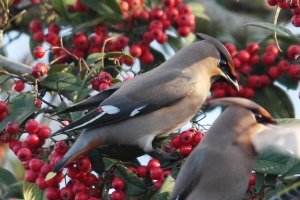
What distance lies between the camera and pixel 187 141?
4227 mm

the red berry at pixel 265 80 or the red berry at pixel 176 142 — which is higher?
the red berry at pixel 176 142

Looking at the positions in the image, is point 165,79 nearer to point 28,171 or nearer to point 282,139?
point 28,171

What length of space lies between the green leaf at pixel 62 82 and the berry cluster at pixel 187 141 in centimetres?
72

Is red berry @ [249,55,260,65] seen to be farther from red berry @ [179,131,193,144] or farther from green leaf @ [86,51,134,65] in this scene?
red berry @ [179,131,193,144]

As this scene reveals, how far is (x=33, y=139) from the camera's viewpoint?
445cm

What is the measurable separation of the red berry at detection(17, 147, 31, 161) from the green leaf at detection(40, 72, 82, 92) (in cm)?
45

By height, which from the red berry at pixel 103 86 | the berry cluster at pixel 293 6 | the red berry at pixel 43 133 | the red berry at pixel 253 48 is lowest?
the red berry at pixel 253 48

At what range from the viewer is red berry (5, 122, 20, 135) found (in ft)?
15.0

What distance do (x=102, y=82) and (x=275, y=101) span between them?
4.91 ft

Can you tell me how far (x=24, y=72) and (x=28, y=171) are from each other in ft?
2.71

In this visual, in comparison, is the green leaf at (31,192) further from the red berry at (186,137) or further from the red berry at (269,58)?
the red berry at (269,58)

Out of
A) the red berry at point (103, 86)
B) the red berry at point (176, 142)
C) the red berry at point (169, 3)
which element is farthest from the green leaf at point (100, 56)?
the red berry at point (169, 3)

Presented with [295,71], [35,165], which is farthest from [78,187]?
[295,71]

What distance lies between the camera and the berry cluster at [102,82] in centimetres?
472
